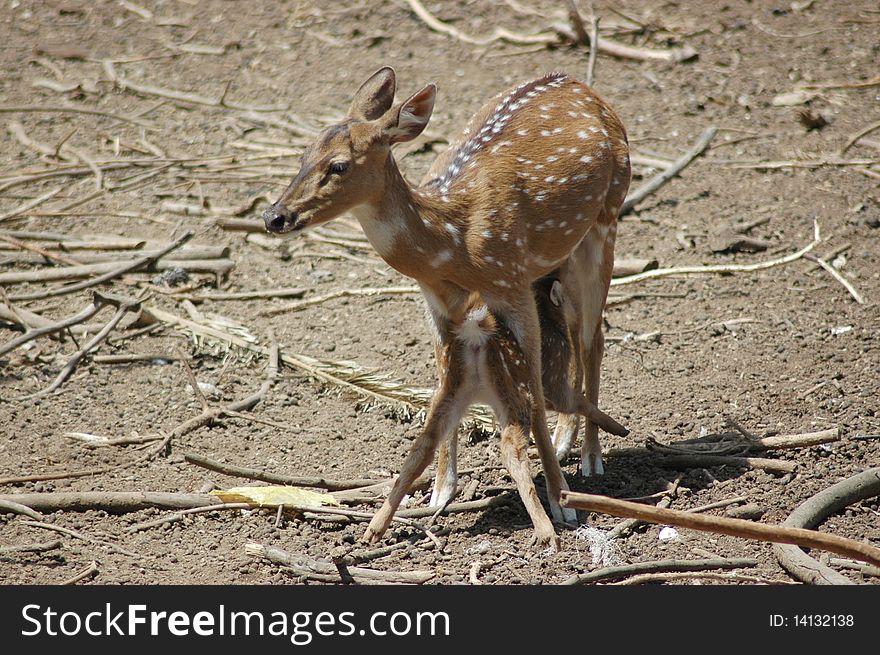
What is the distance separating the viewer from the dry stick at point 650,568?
514 cm

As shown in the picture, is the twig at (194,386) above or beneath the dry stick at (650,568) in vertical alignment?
above

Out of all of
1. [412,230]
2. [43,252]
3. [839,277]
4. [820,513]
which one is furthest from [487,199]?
[43,252]

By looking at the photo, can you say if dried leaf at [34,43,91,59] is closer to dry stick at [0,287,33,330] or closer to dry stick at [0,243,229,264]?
dry stick at [0,243,229,264]

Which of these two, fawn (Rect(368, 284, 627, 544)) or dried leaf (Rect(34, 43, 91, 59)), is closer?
fawn (Rect(368, 284, 627, 544))

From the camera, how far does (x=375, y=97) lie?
18.9 feet

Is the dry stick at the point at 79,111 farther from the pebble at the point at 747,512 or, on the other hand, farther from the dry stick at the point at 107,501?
the pebble at the point at 747,512

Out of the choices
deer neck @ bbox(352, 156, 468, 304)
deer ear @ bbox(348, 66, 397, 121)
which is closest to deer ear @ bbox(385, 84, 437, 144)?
deer neck @ bbox(352, 156, 468, 304)

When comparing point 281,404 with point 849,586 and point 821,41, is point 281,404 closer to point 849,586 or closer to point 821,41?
point 849,586

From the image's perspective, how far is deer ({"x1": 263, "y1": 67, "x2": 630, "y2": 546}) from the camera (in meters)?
5.41

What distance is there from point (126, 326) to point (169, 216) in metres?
1.74

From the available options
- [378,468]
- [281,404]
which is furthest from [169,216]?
[378,468]

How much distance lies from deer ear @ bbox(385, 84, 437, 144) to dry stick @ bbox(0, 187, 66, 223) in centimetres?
492

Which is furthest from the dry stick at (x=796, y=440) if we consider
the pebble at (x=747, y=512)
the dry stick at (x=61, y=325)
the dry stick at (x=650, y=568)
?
the dry stick at (x=61, y=325)

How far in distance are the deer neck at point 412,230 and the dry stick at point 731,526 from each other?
1626 millimetres
